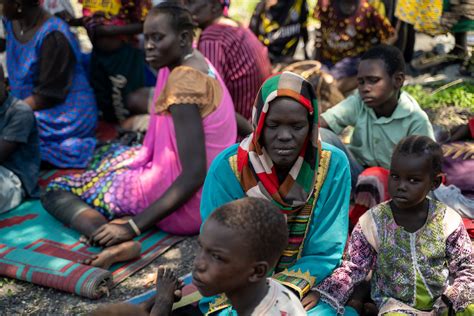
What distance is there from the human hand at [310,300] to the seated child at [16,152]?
2.48 metres

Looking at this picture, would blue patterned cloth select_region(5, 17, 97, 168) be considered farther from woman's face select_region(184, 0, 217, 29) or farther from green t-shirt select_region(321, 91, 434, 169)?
green t-shirt select_region(321, 91, 434, 169)

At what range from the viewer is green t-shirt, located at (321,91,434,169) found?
4371 mm

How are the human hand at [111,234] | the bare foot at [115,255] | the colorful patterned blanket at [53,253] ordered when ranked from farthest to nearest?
the human hand at [111,234] < the bare foot at [115,255] < the colorful patterned blanket at [53,253]

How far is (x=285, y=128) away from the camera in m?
2.88

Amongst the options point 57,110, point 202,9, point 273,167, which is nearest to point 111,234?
point 273,167

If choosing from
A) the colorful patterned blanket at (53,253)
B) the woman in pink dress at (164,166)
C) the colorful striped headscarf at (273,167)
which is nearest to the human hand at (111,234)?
the woman in pink dress at (164,166)

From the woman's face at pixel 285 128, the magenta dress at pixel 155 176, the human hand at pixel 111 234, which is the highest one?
the woman's face at pixel 285 128

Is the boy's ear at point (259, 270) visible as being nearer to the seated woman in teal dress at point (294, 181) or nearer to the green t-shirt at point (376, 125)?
the seated woman in teal dress at point (294, 181)

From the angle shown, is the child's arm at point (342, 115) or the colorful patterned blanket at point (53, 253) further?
the child's arm at point (342, 115)

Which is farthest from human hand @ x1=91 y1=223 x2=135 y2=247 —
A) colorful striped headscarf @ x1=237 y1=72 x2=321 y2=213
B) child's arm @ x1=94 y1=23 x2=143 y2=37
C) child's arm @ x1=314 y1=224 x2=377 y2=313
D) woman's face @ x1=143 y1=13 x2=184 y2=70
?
child's arm @ x1=94 y1=23 x2=143 y2=37

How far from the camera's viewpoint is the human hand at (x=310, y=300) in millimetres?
2984

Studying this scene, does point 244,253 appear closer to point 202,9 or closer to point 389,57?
point 389,57

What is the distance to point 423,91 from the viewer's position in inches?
238

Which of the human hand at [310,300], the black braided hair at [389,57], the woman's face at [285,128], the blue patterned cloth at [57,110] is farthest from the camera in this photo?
the blue patterned cloth at [57,110]
